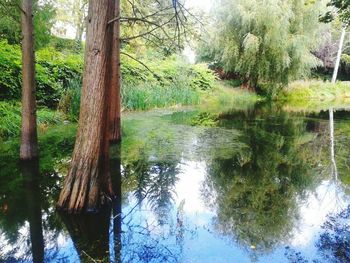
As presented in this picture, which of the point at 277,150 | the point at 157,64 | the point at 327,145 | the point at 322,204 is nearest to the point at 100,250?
the point at 322,204

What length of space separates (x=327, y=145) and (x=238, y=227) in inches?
242

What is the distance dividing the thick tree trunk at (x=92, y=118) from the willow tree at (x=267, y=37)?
56.4 feet

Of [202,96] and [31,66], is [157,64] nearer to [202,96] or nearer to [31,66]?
[202,96]

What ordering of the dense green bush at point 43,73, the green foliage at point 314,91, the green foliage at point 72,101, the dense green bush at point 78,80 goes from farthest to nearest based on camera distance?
1. the green foliage at point 314,91
2. the green foliage at point 72,101
3. the dense green bush at point 78,80
4. the dense green bush at point 43,73

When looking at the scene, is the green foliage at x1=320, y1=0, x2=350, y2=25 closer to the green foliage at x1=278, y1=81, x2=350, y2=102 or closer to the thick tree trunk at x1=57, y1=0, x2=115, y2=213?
the thick tree trunk at x1=57, y1=0, x2=115, y2=213

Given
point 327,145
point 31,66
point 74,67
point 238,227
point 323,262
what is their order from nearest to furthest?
1. point 323,262
2. point 238,227
3. point 31,66
4. point 327,145
5. point 74,67

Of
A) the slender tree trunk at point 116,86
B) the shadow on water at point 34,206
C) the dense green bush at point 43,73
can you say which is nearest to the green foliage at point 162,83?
the dense green bush at point 43,73

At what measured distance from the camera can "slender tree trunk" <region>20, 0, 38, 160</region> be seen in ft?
20.7

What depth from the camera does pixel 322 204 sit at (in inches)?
207

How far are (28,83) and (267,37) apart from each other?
16425 mm

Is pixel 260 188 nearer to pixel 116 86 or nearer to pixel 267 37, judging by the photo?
pixel 116 86

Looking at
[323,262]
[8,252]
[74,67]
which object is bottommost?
[8,252]

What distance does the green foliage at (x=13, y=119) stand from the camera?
841 centimetres

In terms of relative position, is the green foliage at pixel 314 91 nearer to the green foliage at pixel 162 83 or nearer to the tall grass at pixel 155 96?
the green foliage at pixel 162 83
